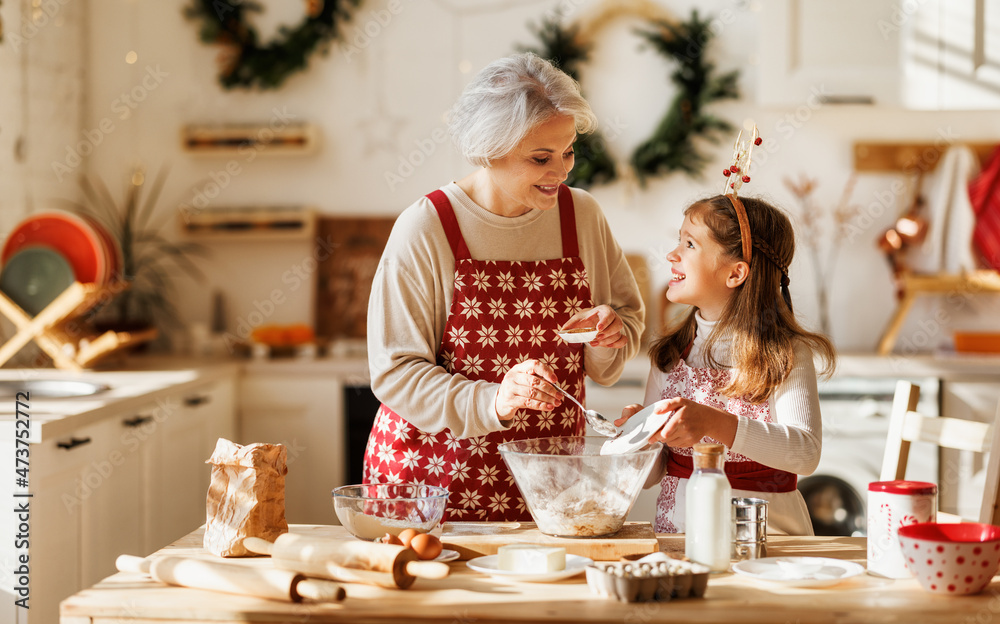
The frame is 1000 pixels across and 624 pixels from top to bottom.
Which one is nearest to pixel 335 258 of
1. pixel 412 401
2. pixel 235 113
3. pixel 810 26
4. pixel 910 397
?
pixel 235 113

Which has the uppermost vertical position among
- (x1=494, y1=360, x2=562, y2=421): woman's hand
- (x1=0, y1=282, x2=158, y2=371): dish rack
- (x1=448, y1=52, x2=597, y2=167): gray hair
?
(x1=448, y1=52, x2=597, y2=167): gray hair

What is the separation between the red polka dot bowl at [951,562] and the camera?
1.09 metres

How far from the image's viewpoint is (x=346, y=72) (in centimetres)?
355

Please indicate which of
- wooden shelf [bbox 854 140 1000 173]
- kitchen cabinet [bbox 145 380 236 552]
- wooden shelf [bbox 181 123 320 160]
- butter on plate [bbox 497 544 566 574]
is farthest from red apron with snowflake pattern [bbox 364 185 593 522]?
wooden shelf [bbox 854 140 1000 173]

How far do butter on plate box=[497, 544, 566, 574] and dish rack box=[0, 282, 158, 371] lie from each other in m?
1.89

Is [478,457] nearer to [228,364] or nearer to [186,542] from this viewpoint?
[186,542]

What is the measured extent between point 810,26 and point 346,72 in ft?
5.34

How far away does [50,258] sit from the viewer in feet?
9.04

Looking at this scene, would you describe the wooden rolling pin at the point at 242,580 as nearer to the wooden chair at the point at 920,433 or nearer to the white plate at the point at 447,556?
the white plate at the point at 447,556

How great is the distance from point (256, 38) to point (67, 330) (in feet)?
4.27

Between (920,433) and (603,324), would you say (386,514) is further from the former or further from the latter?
(920,433)

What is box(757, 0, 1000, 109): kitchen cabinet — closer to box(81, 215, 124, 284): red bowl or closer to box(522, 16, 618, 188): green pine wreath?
box(522, 16, 618, 188): green pine wreath

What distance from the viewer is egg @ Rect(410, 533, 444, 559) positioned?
120 centimetres

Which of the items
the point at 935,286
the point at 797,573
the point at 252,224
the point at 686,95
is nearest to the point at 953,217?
the point at 935,286
